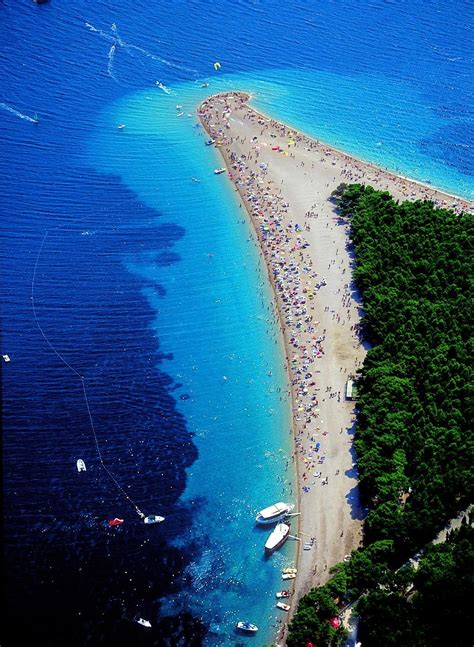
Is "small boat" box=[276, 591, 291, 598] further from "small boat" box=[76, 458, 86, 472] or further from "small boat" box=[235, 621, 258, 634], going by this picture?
"small boat" box=[76, 458, 86, 472]

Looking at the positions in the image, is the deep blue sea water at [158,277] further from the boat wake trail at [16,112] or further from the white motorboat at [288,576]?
the white motorboat at [288,576]

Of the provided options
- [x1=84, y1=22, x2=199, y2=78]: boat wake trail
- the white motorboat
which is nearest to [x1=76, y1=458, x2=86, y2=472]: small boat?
the white motorboat

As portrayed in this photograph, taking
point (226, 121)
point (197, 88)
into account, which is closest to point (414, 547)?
point (226, 121)

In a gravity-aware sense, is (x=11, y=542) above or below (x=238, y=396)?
below

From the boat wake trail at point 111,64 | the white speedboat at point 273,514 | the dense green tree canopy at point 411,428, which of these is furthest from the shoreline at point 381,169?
the white speedboat at point 273,514

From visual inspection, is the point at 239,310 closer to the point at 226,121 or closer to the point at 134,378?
the point at 134,378

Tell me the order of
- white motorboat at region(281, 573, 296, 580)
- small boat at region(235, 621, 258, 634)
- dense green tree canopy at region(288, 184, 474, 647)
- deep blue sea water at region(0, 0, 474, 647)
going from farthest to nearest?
deep blue sea water at region(0, 0, 474, 647) < white motorboat at region(281, 573, 296, 580) < small boat at region(235, 621, 258, 634) < dense green tree canopy at region(288, 184, 474, 647)
